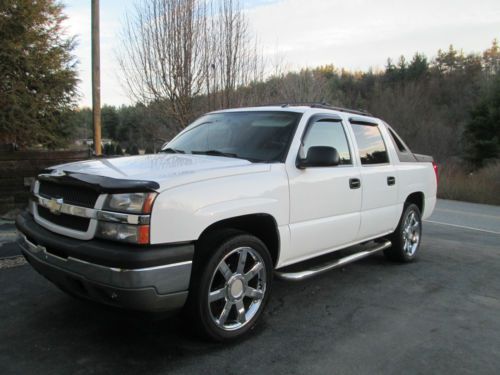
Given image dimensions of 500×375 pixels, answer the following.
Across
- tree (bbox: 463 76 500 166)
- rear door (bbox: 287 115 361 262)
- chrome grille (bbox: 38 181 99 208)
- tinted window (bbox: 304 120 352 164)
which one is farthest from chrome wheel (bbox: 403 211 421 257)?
tree (bbox: 463 76 500 166)

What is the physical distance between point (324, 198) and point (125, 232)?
200 cm

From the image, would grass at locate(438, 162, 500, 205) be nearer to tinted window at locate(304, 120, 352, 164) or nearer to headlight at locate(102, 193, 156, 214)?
tinted window at locate(304, 120, 352, 164)

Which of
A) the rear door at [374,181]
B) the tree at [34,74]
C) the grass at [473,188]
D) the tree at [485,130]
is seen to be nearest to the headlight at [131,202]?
the rear door at [374,181]

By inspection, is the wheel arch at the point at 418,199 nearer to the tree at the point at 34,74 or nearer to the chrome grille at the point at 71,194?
the chrome grille at the point at 71,194

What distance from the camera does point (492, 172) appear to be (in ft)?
55.1

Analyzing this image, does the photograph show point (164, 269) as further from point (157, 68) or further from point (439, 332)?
point (157, 68)

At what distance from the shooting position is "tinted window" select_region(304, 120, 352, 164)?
423 cm

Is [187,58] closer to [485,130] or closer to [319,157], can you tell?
[319,157]

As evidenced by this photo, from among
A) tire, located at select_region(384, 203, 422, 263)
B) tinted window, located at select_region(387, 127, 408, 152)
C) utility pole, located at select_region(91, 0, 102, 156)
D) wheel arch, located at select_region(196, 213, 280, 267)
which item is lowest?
tire, located at select_region(384, 203, 422, 263)

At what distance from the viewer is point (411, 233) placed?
5938mm

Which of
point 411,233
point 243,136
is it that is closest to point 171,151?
point 243,136

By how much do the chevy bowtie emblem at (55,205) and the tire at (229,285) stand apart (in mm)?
1068

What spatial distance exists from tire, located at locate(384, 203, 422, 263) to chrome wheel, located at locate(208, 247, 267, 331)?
8.95 feet

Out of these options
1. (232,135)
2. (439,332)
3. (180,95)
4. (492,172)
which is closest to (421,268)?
(439,332)
